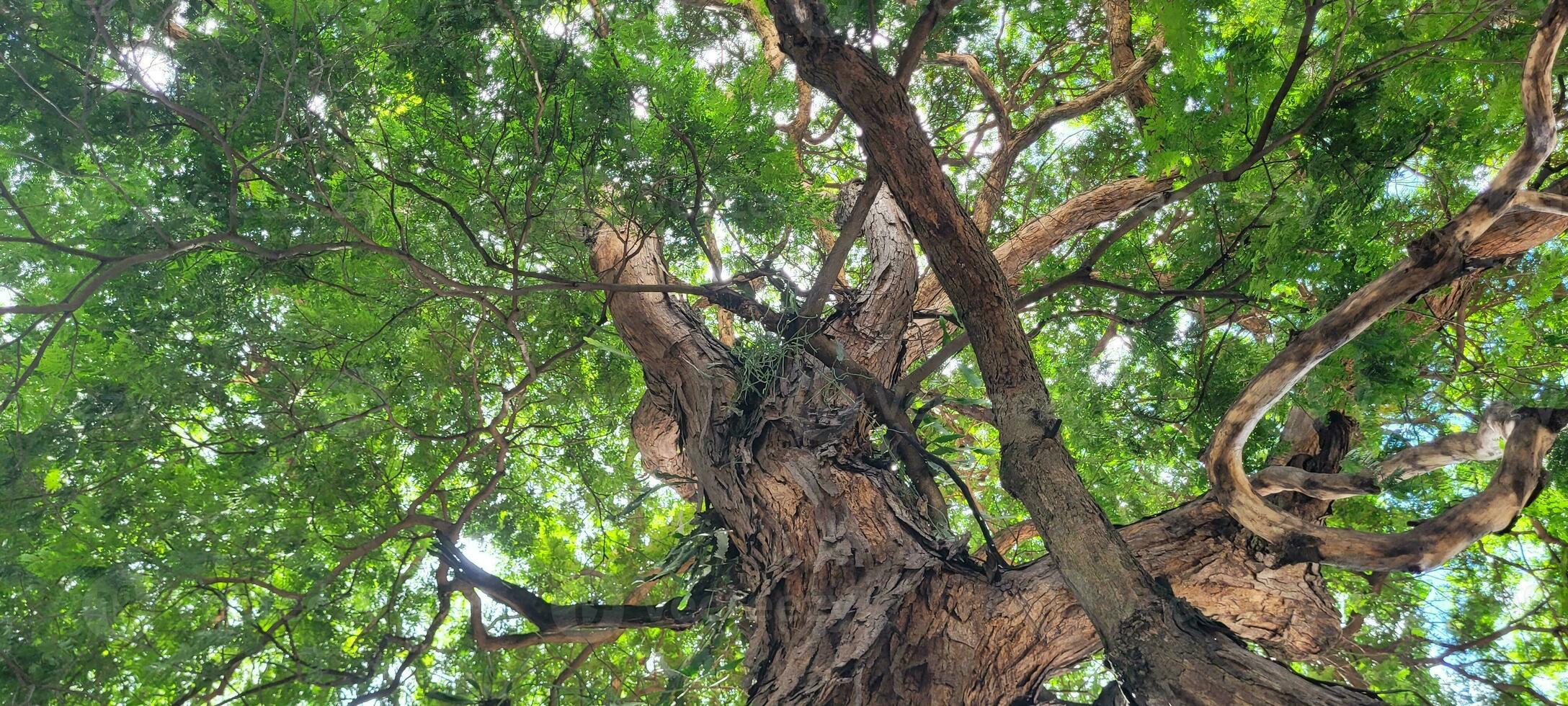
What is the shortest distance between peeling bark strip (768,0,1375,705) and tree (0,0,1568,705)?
0.01 metres

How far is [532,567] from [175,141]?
2.85 m

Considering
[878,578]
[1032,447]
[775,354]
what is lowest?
[878,578]

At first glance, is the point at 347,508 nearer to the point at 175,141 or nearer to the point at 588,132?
the point at 175,141

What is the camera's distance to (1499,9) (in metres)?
2.38

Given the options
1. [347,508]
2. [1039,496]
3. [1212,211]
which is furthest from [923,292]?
[347,508]

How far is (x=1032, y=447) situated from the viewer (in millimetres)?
2266

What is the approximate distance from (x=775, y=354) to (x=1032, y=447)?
1.18m

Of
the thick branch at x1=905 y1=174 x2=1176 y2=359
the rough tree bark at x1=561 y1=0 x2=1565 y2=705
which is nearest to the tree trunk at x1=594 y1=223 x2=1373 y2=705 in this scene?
the rough tree bark at x1=561 y1=0 x2=1565 y2=705

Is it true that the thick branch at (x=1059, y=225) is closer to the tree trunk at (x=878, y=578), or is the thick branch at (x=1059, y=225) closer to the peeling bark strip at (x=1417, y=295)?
the tree trunk at (x=878, y=578)

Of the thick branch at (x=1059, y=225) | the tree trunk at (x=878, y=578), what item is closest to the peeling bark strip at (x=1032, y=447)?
the tree trunk at (x=878, y=578)

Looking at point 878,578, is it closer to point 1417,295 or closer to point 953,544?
point 953,544

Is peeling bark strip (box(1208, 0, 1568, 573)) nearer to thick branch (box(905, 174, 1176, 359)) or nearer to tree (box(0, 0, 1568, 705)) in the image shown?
tree (box(0, 0, 1568, 705))

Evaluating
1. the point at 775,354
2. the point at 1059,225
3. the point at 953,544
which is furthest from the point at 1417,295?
the point at 1059,225

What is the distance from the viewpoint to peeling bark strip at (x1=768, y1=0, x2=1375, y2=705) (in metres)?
1.71
